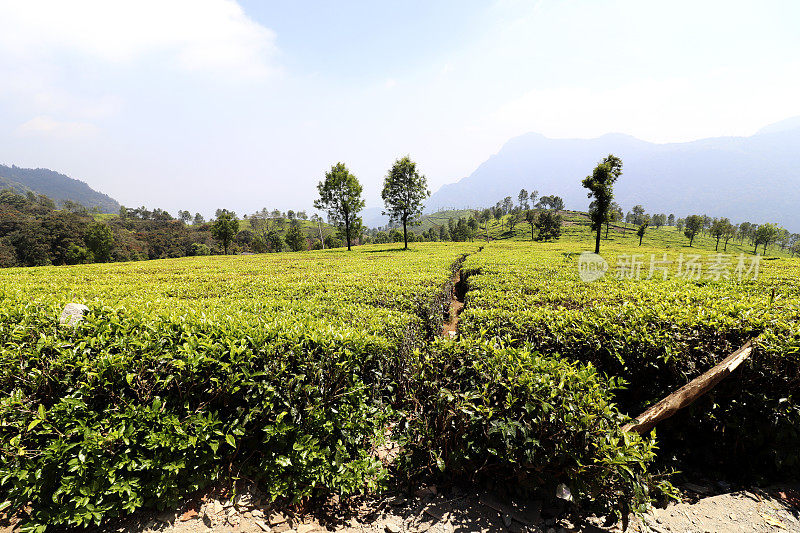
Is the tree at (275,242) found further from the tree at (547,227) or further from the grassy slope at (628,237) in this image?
the tree at (547,227)

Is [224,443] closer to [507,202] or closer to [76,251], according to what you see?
[76,251]

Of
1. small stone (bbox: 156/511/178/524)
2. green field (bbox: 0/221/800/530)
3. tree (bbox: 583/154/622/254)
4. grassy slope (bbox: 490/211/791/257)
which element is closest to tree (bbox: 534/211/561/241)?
grassy slope (bbox: 490/211/791/257)

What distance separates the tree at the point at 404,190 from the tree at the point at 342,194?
11.8 feet

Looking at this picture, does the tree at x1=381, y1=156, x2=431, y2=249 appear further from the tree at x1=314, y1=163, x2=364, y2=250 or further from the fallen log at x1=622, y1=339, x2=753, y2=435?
the fallen log at x1=622, y1=339, x2=753, y2=435

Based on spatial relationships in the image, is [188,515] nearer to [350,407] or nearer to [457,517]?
[350,407]

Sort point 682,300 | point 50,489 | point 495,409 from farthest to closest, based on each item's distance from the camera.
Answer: point 682,300 < point 495,409 < point 50,489

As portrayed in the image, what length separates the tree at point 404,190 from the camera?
36.6 m

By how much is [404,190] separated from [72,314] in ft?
113

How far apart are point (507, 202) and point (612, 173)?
15626cm

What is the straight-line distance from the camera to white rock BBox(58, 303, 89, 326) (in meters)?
4.20

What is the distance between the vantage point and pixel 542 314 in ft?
17.1

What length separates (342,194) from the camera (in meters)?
37.4

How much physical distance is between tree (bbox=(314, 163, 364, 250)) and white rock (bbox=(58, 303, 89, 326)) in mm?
32438

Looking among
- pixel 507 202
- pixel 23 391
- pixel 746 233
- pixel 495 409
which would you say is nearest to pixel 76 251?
pixel 23 391
